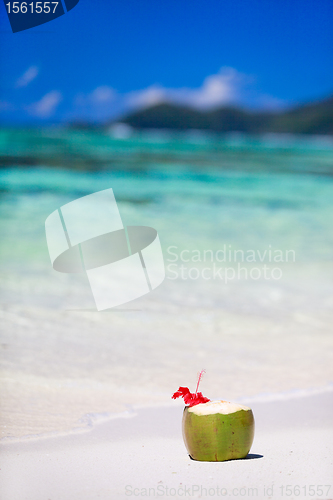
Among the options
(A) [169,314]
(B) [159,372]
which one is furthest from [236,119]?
(B) [159,372]

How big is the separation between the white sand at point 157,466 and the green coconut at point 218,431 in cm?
2

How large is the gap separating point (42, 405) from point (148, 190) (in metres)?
6.44

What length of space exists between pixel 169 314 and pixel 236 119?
7948mm

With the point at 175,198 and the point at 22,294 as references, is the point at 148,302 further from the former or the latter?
the point at 175,198

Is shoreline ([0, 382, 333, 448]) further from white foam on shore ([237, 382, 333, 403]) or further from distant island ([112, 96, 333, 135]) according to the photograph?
distant island ([112, 96, 333, 135])

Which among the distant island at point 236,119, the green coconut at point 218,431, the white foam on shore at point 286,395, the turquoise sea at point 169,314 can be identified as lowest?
the distant island at point 236,119

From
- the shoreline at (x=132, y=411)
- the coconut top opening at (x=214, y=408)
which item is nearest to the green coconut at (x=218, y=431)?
the coconut top opening at (x=214, y=408)

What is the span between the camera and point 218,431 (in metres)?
0.98

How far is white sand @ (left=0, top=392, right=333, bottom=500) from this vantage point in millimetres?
929

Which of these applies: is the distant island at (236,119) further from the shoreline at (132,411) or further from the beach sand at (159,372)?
the shoreline at (132,411)

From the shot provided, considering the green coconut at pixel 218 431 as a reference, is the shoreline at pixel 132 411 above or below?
below

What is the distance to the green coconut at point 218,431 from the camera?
38.5 inches

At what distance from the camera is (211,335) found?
7.71 ft

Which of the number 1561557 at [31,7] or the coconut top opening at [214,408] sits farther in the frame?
the number 1561557 at [31,7]
